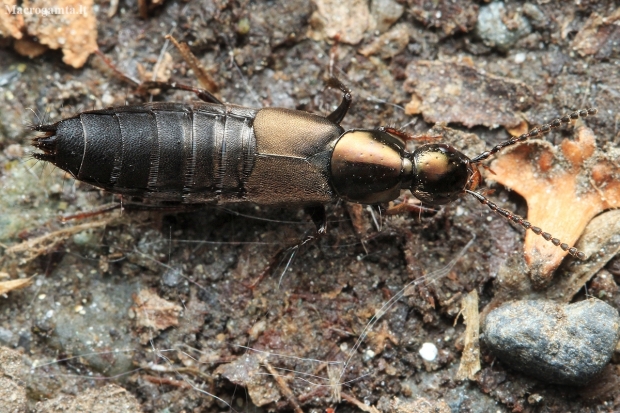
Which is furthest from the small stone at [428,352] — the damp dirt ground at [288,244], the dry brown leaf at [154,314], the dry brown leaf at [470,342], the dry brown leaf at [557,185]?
the dry brown leaf at [154,314]

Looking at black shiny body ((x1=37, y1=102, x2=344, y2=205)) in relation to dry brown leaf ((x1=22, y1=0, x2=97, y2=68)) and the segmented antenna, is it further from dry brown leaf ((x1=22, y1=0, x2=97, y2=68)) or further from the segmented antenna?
the segmented antenna

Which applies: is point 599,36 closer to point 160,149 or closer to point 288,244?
point 288,244

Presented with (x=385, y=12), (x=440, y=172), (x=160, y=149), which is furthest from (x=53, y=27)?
(x=440, y=172)

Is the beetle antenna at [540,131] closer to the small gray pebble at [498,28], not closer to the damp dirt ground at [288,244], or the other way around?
the damp dirt ground at [288,244]


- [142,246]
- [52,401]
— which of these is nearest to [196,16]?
[142,246]

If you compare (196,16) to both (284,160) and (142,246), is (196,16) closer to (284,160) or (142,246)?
(284,160)

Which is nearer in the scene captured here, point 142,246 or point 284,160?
point 284,160
